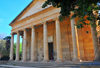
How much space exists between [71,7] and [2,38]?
49.5m

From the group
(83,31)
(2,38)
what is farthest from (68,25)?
(2,38)

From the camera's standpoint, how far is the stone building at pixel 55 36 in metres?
19.0

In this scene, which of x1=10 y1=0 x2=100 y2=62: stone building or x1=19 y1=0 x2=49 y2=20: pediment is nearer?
x1=10 y1=0 x2=100 y2=62: stone building

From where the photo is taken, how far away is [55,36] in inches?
998

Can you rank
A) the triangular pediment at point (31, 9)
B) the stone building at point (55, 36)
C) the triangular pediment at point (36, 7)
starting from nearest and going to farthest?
the stone building at point (55, 36), the triangular pediment at point (36, 7), the triangular pediment at point (31, 9)

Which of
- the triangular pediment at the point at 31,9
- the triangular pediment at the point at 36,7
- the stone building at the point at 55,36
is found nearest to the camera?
the stone building at the point at 55,36

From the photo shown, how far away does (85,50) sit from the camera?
21.4m

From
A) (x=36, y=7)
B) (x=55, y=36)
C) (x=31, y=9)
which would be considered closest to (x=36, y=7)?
(x=36, y=7)

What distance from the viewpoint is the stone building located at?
18984 millimetres

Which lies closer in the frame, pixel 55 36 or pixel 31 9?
pixel 55 36

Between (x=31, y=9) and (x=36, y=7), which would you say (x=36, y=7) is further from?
(x=31, y=9)

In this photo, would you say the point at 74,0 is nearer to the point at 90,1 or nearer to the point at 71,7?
the point at 71,7

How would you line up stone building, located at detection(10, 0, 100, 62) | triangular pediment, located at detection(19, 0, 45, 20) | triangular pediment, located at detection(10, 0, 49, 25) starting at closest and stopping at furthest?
1. stone building, located at detection(10, 0, 100, 62)
2. triangular pediment, located at detection(19, 0, 45, 20)
3. triangular pediment, located at detection(10, 0, 49, 25)

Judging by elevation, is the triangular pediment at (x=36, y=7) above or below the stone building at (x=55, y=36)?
above
